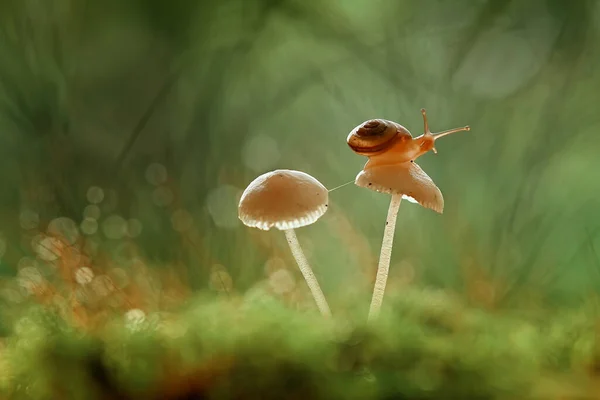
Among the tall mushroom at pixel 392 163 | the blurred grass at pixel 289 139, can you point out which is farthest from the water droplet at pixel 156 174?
the tall mushroom at pixel 392 163

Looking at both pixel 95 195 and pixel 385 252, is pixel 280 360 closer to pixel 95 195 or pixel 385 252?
pixel 385 252

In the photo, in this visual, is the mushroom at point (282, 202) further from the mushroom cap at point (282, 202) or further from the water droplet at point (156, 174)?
the water droplet at point (156, 174)

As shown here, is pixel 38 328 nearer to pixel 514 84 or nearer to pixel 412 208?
pixel 412 208

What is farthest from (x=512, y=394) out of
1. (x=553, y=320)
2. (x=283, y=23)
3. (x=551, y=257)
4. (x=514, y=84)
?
(x=283, y=23)

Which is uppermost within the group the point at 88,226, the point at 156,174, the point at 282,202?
the point at 156,174

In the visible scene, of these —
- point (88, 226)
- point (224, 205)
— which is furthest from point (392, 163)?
point (88, 226)

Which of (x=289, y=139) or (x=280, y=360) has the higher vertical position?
(x=289, y=139)

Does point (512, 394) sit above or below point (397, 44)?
below
